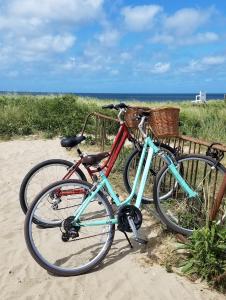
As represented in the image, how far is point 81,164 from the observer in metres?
5.48

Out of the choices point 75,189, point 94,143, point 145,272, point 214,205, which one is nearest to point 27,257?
point 75,189

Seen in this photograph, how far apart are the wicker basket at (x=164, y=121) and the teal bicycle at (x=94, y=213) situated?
347 mm

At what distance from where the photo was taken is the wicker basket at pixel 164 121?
Result: 5363mm

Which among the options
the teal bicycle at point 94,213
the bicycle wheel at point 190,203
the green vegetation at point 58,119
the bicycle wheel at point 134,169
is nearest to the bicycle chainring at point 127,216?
the teal bicycle at point 94,213

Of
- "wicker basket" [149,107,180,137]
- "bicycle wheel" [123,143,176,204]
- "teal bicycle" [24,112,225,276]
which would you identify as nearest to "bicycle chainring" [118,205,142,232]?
"teal bicycle" [24,112,225,276]

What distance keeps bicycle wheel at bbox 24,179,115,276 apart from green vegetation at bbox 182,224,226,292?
786mm

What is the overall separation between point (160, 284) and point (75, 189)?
1.17 meters

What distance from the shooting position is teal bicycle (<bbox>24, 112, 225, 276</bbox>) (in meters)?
4.47

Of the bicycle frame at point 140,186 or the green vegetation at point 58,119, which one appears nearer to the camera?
the bicycle frame at point 140,186

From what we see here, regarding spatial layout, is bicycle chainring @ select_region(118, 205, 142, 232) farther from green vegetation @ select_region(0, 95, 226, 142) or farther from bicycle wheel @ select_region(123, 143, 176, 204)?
green vegetation @ select_region(0, 95, 226, 142)

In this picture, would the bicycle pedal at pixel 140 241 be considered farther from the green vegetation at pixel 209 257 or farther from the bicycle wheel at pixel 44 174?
the bicycle wheel at pixel 44 174

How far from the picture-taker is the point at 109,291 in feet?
13.6

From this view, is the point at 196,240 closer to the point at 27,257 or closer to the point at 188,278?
the point at 188,278

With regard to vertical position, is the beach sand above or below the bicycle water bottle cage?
below
